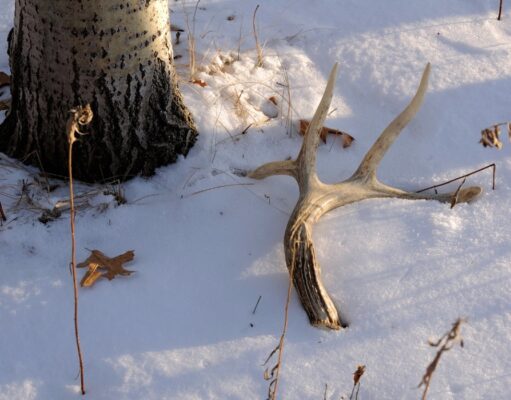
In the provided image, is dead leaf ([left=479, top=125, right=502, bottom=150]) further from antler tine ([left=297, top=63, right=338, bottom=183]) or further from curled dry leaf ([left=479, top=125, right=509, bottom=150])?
antler tine ([left=297, top=63, right=338, bottom=183])

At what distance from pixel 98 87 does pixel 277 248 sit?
0.96m

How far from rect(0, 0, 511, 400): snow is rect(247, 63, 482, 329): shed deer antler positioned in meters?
0.07

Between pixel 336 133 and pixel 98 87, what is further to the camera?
pixel 336 133

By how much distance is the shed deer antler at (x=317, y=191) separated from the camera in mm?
2738

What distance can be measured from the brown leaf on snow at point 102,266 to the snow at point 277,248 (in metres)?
0.04

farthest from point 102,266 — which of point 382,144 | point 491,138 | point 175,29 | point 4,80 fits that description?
point 175,29

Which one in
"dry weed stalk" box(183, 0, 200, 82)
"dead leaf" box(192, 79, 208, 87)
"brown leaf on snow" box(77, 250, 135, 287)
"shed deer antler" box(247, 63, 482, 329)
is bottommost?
"brown leaf on snow" box(77, 250, 135, 287)

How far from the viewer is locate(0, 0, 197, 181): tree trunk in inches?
110

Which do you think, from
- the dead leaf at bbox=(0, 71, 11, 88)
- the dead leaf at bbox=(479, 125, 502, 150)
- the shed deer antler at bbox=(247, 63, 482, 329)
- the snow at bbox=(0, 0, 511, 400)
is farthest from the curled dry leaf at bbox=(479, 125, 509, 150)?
the dead leaf at bbox=(0, 71, 11, 88)

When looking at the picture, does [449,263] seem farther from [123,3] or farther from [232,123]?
[123,3]

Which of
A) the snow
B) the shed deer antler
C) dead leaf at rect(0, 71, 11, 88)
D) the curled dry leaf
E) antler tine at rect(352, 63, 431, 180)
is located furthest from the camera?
dead leaf at rect(0, 71, 11, 88)

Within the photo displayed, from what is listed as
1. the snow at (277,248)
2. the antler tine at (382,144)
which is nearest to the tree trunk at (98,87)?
the snow at (277,248)

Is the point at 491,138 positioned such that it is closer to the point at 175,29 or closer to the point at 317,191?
the point at 317,191

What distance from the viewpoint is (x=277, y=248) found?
9.68 ft
